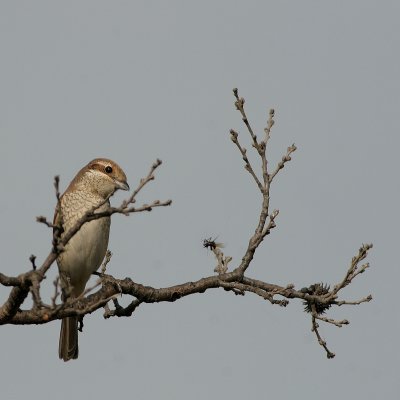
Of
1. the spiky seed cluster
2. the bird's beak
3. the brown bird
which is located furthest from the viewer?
the bird's beak

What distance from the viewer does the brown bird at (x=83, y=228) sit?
7.57 m

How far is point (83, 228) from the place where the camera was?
7566mm

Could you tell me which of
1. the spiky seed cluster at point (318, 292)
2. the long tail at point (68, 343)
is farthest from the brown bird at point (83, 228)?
the spiky seed cluster at point (318, 292)

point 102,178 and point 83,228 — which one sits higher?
point 102,178

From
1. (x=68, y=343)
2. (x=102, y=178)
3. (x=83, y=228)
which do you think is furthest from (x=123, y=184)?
(x=68, y=343)

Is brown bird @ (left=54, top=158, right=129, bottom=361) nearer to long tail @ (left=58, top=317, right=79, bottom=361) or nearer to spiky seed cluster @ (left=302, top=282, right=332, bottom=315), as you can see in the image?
long tail @ (left=58, top=317, right=79, bottom=361)

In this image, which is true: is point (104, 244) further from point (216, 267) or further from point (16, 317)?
point (16, 317)

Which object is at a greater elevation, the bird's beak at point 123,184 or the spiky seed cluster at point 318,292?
the bird's beak at point 123,184

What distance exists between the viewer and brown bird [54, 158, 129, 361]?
7.57 meters

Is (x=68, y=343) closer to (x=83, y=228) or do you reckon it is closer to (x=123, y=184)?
(x=83, y=228)

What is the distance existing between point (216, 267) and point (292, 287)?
2.35 feet

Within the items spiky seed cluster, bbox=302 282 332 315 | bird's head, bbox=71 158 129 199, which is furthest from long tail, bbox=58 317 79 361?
Result: spiky seed cluster, bbox=302 282 332 315

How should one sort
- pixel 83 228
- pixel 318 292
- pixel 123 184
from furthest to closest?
1. pixel 123 184
2. pixel 83 228
3. pixel 318 292

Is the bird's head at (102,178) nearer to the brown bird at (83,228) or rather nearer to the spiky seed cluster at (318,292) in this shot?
the brown bird at (83,228)
